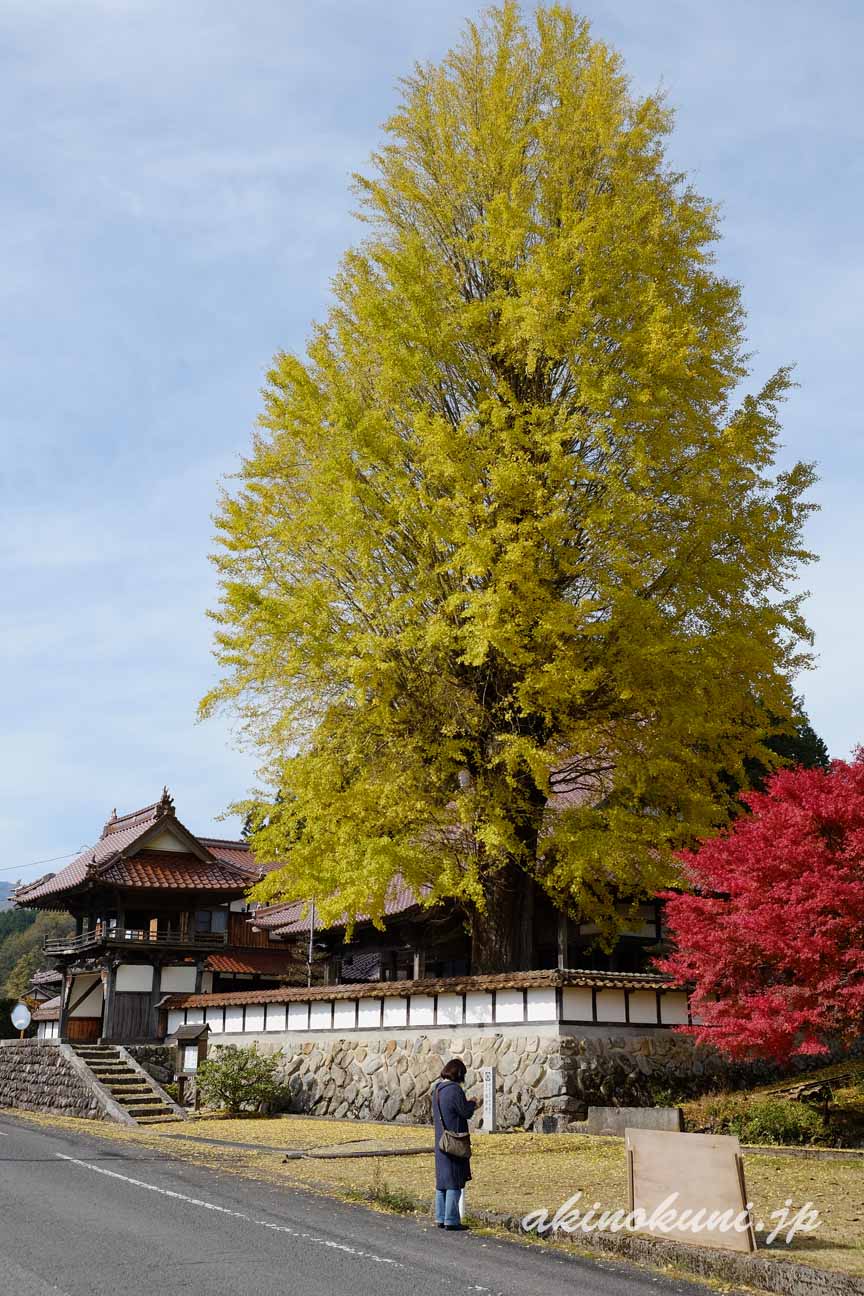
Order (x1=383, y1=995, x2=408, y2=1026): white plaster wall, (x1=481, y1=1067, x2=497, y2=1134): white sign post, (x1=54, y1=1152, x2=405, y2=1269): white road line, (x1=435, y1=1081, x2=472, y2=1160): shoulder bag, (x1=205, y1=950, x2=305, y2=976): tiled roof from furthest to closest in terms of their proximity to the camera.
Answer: (x1=205, y1=950, x2=305, y2=976): tiled roof → (x1=383, y1=995, x2=408, y2=1026): white plaster wall → (x1=481, y1=1067, x2=497, y2=1134): white sign post → (x1=435, y1=1081, x2=472, y2=1160): shoulder bag → (x1=54, y1=1152, x2=405, y2=1269): white road line

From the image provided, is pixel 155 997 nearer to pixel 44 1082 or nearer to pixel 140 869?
pixel 140 869

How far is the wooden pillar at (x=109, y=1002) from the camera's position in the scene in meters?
30.6

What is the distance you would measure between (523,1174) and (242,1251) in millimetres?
5368

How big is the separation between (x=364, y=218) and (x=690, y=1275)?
18.5 metres

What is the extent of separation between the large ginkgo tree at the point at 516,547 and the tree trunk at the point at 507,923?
5cm

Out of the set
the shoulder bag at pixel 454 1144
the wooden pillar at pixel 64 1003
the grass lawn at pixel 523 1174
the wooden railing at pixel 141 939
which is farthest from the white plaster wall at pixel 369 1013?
the wooden pillar at pixel 64 1003

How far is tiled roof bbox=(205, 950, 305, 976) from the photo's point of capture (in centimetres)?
3809

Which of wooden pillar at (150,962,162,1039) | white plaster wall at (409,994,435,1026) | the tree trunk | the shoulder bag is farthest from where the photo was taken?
wooden pillar at (150,962,162,1039)

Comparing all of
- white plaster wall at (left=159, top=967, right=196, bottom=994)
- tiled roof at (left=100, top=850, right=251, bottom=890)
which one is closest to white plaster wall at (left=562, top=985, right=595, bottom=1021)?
tiled roof at (left=100, top=850, right=251, bottom=890)

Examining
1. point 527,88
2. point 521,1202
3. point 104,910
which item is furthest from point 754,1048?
point 104,910

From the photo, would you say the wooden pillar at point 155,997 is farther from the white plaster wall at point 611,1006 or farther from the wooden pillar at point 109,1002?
the white plaster wall at point 611,1006

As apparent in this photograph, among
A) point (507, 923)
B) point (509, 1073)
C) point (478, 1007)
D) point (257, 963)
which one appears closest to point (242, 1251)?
point (509, 1073)

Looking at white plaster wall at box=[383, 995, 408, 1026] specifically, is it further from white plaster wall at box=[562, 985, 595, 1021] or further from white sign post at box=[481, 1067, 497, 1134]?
white plaster wall at box=[562, 985, 595, 1021]

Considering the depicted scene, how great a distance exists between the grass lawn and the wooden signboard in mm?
396
